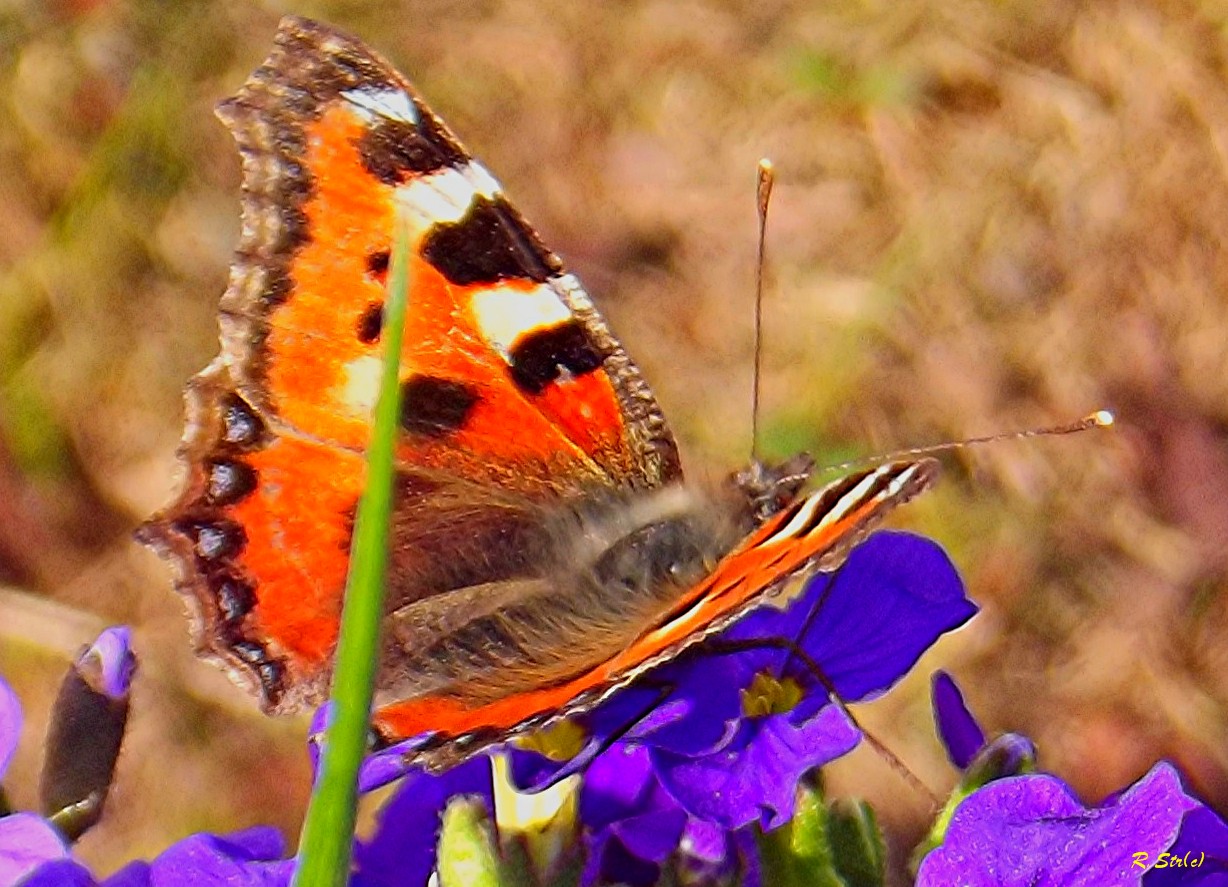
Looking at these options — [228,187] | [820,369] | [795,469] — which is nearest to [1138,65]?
[820,369]

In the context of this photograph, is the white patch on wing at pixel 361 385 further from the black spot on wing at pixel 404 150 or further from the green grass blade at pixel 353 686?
the green grass blade at pixel 353 686

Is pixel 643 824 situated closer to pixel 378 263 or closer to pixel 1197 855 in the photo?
pixel 1197 855

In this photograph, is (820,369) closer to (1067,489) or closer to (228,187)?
(1067,489)

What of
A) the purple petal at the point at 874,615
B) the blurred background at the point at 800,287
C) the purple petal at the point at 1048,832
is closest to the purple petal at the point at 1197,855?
the purple petal at the point at 1048,832

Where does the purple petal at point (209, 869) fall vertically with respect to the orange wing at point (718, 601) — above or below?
below

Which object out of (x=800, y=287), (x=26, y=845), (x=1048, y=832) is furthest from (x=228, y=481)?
(x=800, y=287)
